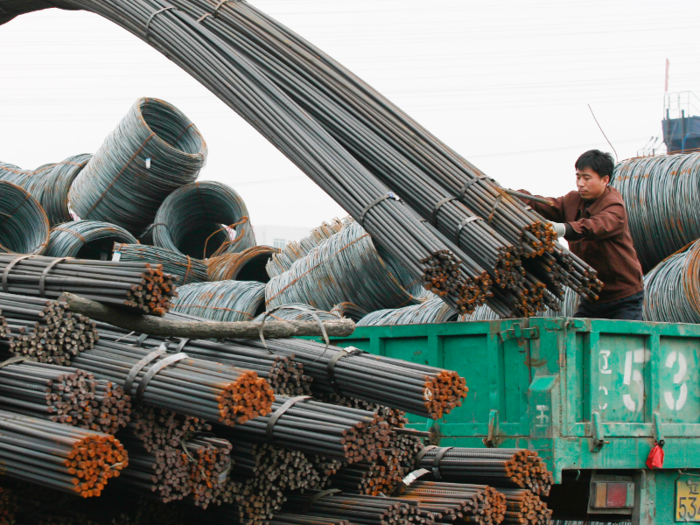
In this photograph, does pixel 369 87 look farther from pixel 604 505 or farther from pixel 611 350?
pixel 604 505

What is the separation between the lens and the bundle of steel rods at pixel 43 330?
375 centimetres

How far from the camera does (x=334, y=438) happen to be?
11.7ft

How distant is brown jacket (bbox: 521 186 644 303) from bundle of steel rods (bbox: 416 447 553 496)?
5.44ft

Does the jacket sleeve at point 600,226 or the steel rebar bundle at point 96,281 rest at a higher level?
the jacket sleeve at point 600,226

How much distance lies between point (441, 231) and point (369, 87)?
1.64 meters

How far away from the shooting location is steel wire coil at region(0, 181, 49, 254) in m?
11.8

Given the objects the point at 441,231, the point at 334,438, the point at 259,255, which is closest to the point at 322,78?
the point at 441,231

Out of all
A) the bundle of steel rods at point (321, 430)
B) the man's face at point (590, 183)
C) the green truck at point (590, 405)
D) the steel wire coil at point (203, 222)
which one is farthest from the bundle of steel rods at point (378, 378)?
the steel wire coil at point (203, 222)

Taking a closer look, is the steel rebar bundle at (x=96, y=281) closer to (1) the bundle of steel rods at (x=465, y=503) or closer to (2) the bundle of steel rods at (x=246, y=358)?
(2) the bundle of steel rods at (x=246, y=358)

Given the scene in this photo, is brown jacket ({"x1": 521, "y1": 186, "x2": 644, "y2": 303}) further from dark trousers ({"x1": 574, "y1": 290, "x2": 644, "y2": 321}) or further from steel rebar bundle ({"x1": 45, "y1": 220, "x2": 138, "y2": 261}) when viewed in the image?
steel rebar bundle ({"x1": 45, "y1": 220, "x2": 138, "y2": 261})

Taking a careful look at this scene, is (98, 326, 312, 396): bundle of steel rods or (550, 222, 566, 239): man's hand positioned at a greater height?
(550, 222, 566, 239): man's hand

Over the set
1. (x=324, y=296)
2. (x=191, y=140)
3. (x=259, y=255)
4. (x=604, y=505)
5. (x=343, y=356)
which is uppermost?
(x=191, y=140)

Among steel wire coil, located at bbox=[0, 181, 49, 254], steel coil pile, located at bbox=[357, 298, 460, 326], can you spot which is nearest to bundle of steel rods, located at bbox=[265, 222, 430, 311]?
steel coil pile, located at bbox=[357, 298, 460, 326]

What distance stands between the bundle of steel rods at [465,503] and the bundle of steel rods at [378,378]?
53 centimetres
